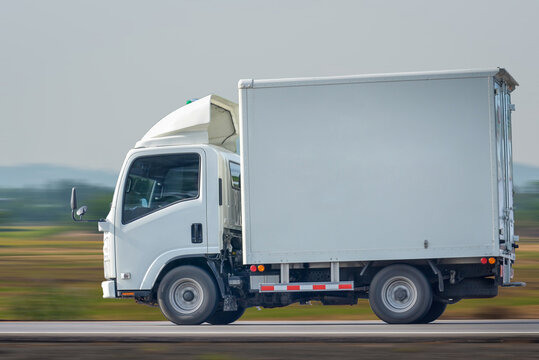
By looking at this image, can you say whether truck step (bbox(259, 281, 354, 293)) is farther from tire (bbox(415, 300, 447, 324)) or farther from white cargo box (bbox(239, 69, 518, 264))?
tire (bbox(415, 300, 447, 324))

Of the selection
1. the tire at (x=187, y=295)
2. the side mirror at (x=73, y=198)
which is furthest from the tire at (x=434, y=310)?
the side mirror at (x=73, y=198)

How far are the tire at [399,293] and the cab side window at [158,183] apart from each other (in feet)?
9.47

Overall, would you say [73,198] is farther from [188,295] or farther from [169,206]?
[188,295]

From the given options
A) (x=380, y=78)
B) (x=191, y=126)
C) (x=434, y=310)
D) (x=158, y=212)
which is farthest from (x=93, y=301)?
(x=380, y=78)

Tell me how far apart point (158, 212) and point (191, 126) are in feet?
4.44

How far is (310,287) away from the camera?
12422mm

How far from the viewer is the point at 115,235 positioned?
42.3 ft

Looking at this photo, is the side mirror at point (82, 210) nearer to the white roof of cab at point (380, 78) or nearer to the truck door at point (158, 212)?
the truck door at point (158, 212)

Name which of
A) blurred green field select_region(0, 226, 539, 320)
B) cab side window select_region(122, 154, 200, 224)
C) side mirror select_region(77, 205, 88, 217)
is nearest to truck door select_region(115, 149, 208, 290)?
cab side window select_region(122, 154, 200, 224)

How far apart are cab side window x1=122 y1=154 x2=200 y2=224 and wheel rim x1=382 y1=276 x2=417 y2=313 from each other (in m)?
3.00

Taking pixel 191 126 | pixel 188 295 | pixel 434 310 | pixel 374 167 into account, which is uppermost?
pixel 191 126

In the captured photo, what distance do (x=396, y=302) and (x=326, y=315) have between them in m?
5.50

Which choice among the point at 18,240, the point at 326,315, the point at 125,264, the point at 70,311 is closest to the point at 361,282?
the point at 125,264

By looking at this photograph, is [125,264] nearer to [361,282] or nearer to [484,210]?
[361,282]
